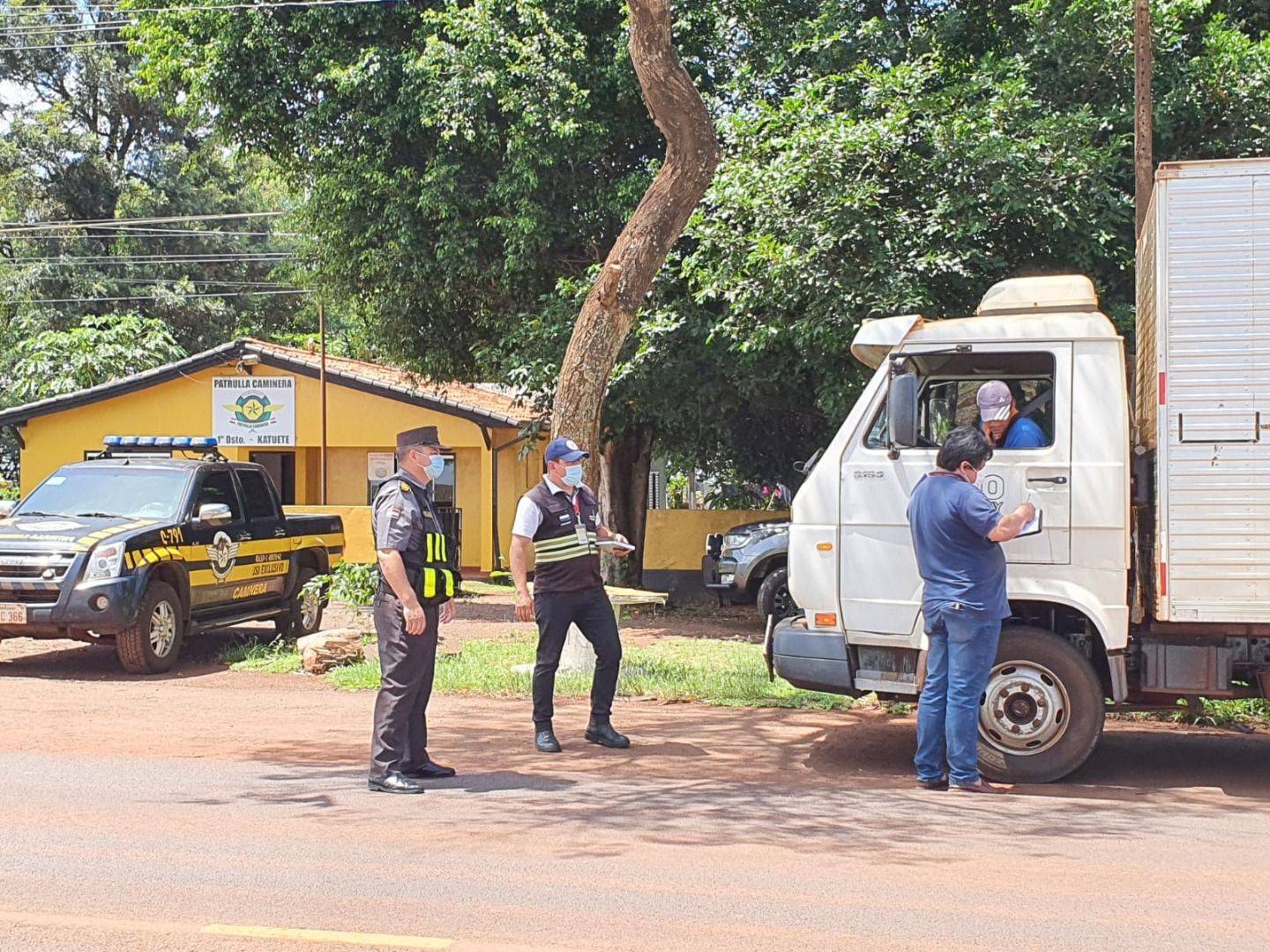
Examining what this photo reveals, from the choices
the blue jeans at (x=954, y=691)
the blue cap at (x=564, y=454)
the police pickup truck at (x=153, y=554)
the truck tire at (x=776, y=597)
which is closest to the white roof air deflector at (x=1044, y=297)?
the blue jeans at (x=954, y=691)

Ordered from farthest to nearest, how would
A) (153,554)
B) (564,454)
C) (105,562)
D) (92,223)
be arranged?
(92,223) < (153,554) < (105,562) < (564,454)

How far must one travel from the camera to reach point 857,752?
851 cm

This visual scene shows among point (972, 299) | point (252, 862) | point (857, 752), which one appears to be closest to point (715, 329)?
A: point (972, 299)

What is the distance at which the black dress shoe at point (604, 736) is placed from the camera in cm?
832

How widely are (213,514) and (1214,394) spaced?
27.8 ft

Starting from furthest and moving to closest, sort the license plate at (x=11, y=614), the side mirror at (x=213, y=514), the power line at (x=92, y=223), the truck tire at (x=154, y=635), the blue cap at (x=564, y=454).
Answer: the power line at (x=92, y=223)
the side mirror at (x=213, y=514)
the truck tire at (x=154, y=635)
the license plate at (x=11, y=614)
the blue cap at (x=564, y=454)

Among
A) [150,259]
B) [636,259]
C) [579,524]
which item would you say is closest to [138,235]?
[150,259]

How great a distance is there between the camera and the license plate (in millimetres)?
11047

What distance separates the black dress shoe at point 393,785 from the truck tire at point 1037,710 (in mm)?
3064

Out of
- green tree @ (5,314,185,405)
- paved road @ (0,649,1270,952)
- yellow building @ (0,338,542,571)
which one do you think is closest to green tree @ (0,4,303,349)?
green tree @ (5,314,185,405)

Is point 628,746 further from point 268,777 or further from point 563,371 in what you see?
point 563,371

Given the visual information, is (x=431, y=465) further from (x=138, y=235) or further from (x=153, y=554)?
(x=138, y=235)

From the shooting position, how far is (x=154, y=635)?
1167cm

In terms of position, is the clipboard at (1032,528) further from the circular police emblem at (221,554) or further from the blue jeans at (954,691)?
the circular police emblem at (221,554)
